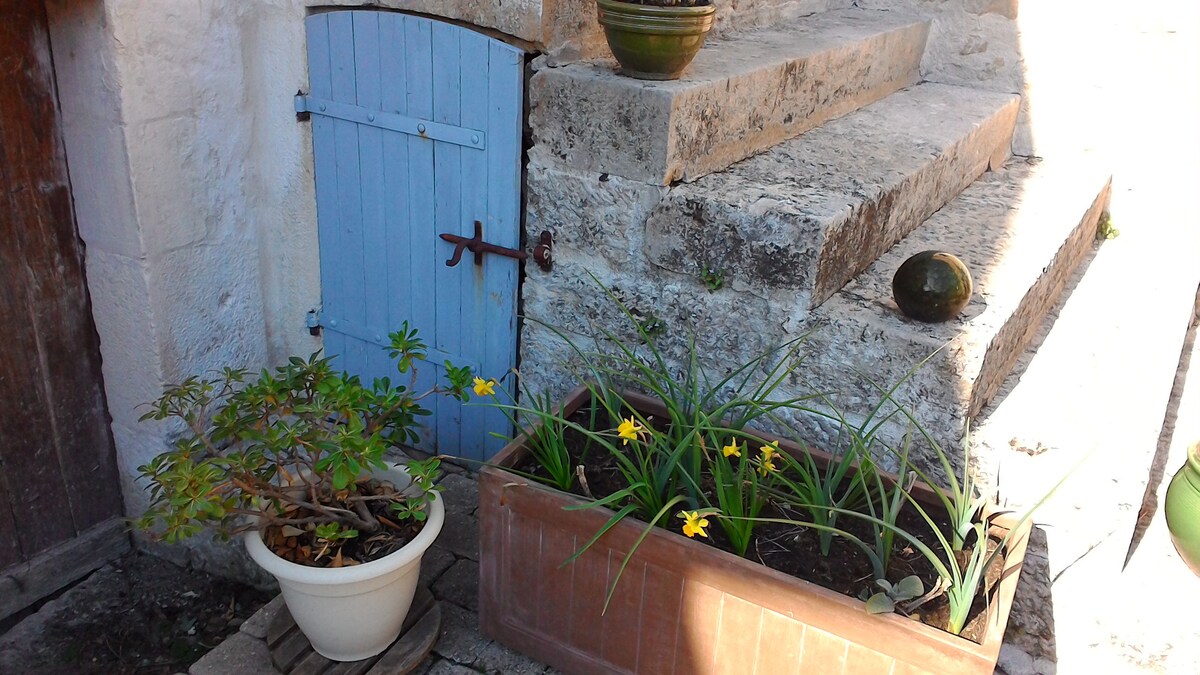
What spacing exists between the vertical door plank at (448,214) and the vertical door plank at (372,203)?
0.22 metres

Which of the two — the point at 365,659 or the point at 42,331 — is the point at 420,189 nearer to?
the point at 42,331

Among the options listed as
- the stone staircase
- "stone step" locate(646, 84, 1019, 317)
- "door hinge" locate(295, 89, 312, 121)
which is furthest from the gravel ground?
"stone step" locate(646, 84, 1019, 317)

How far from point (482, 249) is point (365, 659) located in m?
1.19

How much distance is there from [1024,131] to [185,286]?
131 inches

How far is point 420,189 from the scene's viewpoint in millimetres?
2822

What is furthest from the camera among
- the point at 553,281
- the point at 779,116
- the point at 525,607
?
the point at 779,116

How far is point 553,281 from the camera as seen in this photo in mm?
2746

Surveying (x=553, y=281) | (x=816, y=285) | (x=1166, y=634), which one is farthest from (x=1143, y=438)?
(x=553, y=281)

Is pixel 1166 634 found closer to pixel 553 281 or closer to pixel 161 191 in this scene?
pixel 553 281

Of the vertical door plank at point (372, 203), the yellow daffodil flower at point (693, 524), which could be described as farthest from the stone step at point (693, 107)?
the yellow daffodil flower at point (693, 524)

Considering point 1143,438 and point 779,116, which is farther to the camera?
point 779,116

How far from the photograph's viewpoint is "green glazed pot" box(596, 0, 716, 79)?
234 centimetres

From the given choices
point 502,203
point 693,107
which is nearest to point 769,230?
point 693,107

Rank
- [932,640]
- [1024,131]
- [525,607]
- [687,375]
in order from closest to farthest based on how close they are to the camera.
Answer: [932,640] < [525,607] < [687,375] < [1024,131]
